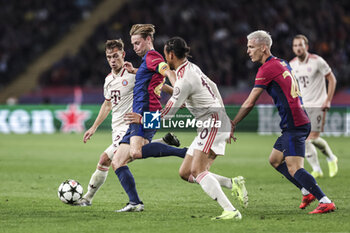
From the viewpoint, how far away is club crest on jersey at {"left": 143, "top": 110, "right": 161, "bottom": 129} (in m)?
7.55

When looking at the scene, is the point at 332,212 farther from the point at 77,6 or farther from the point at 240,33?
the point at 77,6

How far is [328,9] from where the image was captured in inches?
1081

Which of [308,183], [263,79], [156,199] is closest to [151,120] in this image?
[263,79]

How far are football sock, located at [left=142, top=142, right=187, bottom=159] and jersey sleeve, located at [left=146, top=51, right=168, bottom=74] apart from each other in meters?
0.89

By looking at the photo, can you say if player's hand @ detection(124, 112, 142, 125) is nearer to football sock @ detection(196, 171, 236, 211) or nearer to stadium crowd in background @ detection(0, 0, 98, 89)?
football sock @ detection(196, 171, 236, 211)

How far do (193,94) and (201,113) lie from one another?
247 millimetres

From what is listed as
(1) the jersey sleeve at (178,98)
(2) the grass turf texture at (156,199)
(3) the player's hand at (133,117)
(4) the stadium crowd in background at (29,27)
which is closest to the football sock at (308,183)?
(2) the grass turf texture at (156,199)

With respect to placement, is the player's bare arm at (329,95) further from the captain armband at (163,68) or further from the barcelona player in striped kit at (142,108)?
the captain armband at (163,68)

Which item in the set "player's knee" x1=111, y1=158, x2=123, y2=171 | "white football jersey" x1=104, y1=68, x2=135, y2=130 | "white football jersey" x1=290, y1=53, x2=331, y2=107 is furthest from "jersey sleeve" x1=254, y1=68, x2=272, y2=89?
"white football jersey" x1=290, y1=53, x2=331, y2=107

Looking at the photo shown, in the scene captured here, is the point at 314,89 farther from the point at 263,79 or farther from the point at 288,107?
the point at 263,79

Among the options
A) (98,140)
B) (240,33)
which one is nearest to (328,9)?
(240,33)

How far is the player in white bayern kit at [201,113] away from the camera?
6.67 meters

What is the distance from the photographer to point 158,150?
7680 millimetres

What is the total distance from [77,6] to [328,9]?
12991 mm
